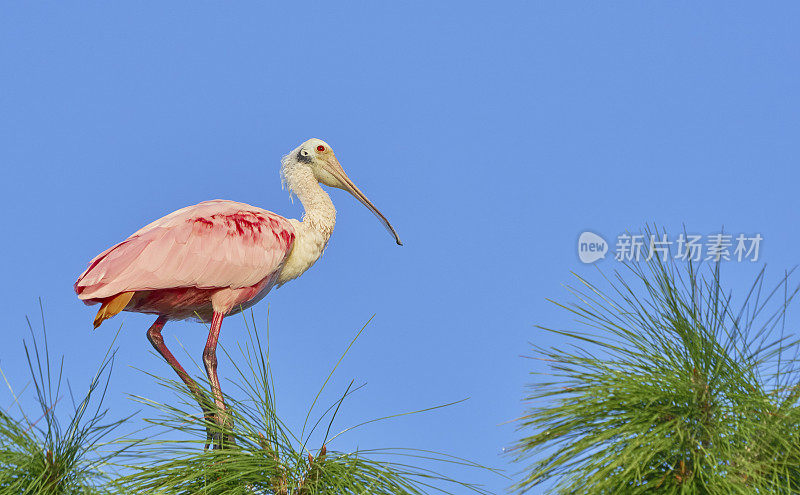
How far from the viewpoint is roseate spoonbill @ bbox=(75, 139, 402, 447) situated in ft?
20.5

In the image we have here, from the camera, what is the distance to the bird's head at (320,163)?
8.10 m

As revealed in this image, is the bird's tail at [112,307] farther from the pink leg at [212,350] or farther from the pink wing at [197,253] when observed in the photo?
the pink leg at [212,350]

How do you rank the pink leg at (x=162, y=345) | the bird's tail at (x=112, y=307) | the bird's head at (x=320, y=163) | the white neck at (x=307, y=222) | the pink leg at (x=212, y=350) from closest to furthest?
1. the bird's tail at (x=112, y=307)
2. the pink leg at (x=162, y=345)
3. the pink leg at (x=212, y=350)
4. the white neck at (x=307, y=222)
5. the bird's head at (x=320, y=163)

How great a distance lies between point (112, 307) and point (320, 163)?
2.55 m

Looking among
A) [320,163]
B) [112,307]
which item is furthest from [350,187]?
[112,307]

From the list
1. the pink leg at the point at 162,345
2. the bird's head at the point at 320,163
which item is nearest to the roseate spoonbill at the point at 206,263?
the pink leg at the point at 162,345

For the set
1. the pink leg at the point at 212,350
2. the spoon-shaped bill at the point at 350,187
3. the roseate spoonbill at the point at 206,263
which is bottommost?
the pink leg at the point at 212,350

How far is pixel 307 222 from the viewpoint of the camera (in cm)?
759

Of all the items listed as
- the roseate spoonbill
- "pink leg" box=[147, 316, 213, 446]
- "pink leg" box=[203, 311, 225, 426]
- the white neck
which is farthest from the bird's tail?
the white neck

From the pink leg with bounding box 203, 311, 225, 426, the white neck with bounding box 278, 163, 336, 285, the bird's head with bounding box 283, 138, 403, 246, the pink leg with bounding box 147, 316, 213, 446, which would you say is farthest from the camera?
the bird's head with bounding box 283, 138, 403, 246

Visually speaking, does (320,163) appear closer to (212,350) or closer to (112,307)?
(212,350)

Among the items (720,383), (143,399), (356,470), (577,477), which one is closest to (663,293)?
(720,383)

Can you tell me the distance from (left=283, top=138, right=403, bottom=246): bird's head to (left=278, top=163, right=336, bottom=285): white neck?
49mm

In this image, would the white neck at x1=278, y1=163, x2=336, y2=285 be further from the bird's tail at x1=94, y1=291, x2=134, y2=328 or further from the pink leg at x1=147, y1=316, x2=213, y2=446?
the bird's tail at x1=94, y1=291, x2=134, y2=328
